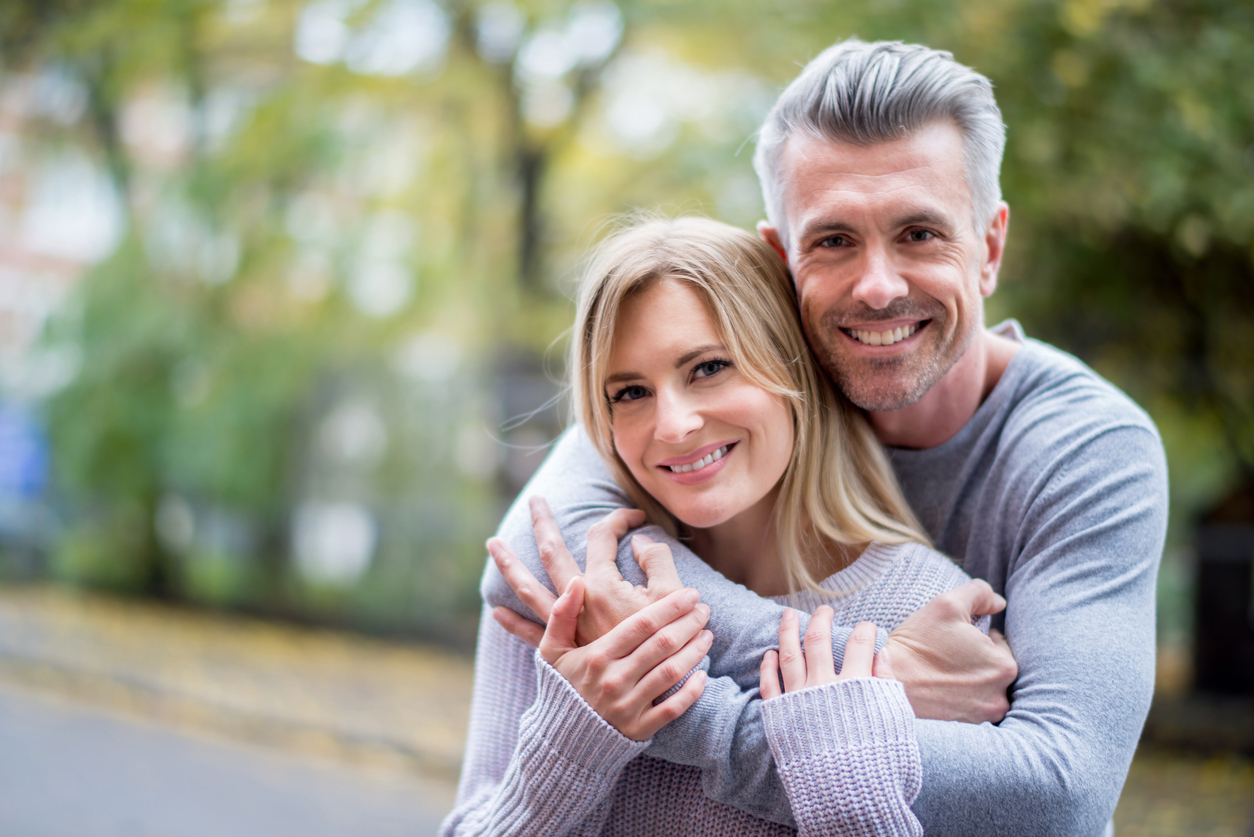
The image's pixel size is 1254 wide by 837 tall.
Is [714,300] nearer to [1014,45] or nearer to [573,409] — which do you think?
[573,409]

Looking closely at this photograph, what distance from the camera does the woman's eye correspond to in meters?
2.21

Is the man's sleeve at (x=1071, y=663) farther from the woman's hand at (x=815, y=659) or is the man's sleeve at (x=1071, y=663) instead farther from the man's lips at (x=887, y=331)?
the man's lips at (x=887, y=331)

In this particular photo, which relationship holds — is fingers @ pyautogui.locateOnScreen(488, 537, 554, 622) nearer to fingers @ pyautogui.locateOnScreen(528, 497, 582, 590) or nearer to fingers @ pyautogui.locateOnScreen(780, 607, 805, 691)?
fingers @ pyautogui.locateOnScreen(528, 497, 582, 590)

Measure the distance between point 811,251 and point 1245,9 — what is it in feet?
17.0

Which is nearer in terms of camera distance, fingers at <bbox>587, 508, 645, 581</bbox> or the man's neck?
fingers at <bbox>587, 508, 645, 581</bbox>

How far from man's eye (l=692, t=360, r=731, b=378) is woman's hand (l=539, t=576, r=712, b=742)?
458mm

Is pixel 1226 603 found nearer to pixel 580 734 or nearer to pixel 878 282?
pixel 878 282

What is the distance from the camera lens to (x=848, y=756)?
178cm

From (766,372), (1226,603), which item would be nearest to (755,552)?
(766,372)

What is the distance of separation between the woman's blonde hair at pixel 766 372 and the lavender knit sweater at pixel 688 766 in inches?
4.6

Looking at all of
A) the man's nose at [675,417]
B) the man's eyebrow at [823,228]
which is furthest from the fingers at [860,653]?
the man's eyebrow at [823,228]

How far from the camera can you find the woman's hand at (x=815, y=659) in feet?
6.22

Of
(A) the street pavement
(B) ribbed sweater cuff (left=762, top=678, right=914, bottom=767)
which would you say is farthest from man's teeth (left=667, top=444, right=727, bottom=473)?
(A) the street pavement

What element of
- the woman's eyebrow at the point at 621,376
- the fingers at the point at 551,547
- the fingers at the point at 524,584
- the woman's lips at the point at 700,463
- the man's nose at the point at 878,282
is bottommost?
the fingers at the point at 524,584
